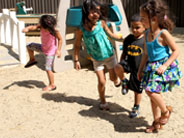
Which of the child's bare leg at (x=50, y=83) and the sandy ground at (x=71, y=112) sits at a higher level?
the child's bare leg at (x=50, y=83)

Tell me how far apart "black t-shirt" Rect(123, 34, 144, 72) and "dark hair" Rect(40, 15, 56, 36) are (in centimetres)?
155

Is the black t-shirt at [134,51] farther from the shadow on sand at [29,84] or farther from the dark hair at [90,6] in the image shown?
the shadow on sand at [29,84]

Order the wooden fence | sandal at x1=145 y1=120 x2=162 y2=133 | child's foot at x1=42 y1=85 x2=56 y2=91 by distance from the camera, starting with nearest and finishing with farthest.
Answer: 1. sandal at x1=145 y1=120 x2=162 y2=133
2. child's foot at x1=42 y1=85 x2=56 y2=91
3. the wooden fence

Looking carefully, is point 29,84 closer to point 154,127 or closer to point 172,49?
point 154,127

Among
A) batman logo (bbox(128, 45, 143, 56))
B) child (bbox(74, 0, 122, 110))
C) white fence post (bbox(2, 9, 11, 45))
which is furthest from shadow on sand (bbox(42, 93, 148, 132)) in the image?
white fence post (bbox(2, 9, 11, 45))

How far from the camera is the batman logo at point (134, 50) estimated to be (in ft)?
11.0

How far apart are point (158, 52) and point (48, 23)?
7.20 ft

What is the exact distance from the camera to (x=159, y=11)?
2.74 metres

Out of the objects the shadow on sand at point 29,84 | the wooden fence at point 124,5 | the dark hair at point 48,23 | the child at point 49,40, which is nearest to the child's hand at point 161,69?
the child at point 49,40

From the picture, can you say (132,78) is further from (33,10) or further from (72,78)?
(33,10)

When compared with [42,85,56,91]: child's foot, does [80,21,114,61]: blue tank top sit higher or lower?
higher

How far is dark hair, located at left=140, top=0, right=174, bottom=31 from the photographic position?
8.96 ft

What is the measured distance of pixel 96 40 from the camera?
3668 millimetres

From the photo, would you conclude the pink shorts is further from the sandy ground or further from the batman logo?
the batman logo
